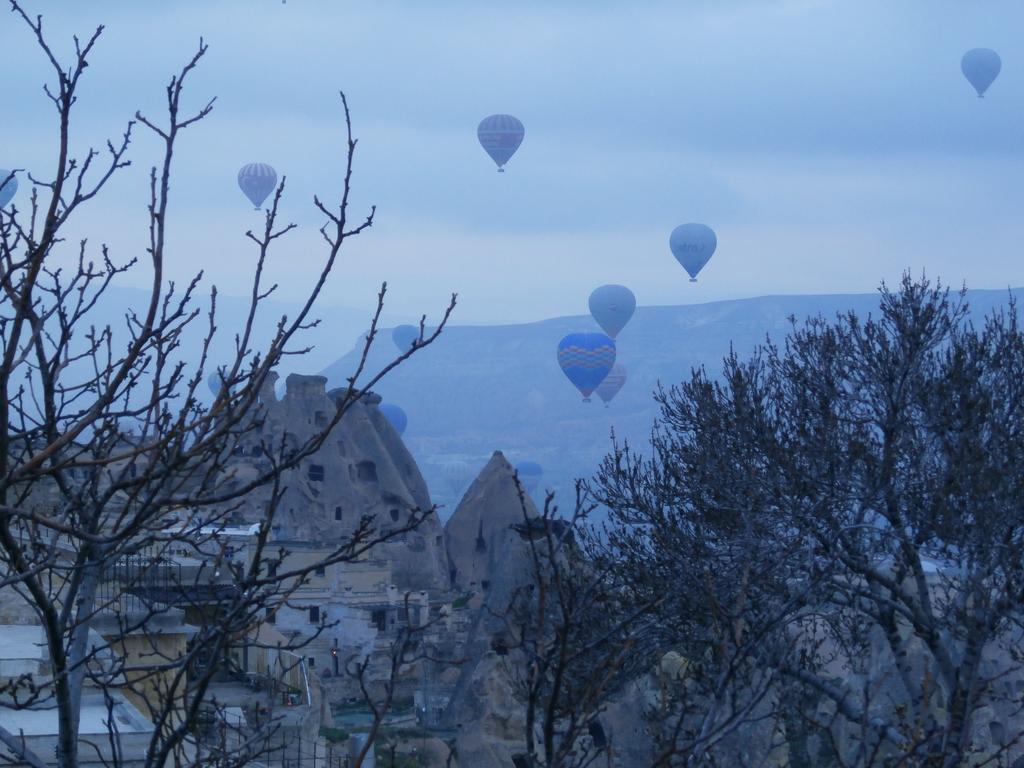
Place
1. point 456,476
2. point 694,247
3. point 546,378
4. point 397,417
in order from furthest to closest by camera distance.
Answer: point 546,378, point 456,476, point 397,417, point 694,247

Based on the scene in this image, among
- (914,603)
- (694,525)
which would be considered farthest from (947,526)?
(694,525)

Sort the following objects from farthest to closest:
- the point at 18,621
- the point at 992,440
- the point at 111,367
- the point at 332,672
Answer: the point at 332,672, the point at 992,440, the point at 18,621, the point at 111,367

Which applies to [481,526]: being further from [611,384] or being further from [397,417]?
[397,417]

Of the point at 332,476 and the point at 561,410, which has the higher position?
the point at 561,410

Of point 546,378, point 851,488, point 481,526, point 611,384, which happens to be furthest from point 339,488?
point 546,378

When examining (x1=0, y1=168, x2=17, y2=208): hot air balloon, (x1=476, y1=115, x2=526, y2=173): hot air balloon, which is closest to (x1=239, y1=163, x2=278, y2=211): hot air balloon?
(x1=476, y1=115, x2=526, y2=173): hot air balloon

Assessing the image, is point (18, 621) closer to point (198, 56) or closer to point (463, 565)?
point (198, 56)
